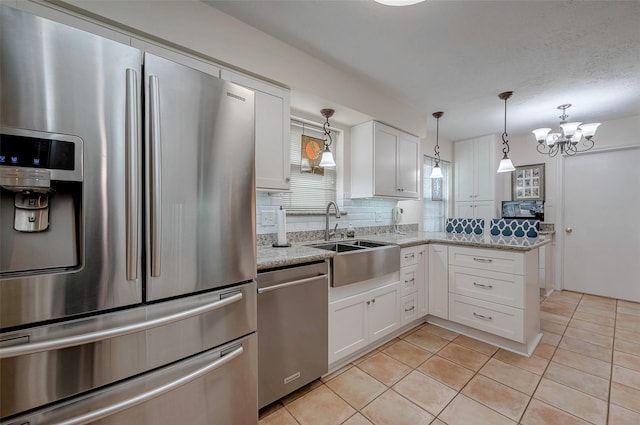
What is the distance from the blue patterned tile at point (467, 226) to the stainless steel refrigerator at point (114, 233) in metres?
2.87

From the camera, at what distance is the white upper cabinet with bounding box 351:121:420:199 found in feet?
8.82

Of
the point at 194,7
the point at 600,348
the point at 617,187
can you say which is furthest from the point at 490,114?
the point at 194,7

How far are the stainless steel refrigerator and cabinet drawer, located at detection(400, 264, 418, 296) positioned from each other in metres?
1.72

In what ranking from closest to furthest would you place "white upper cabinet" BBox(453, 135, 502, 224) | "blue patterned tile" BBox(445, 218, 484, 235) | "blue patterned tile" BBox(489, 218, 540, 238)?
"blue patterned tile" BBox(489, 218, 540, 238), "blue patterned tile" BBox(445, 218, 484, 235), "white upper cabinet" BBox(453, 135, 502, 224)

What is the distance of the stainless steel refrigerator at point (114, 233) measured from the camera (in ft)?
2.45

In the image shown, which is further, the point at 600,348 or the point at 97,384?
the point at 600,348

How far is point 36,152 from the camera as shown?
0.75m

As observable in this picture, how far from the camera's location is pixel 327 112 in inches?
94.8

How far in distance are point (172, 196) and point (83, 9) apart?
1023 millimetres

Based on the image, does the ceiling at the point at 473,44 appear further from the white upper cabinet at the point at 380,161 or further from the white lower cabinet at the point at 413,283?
the white lower cabinet at the point at 413,283

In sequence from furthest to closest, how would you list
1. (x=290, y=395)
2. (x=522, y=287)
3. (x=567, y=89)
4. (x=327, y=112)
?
(x=567, y=89)
(x=327, y=112)
(x=522, y=287)
(x=290, y=395)

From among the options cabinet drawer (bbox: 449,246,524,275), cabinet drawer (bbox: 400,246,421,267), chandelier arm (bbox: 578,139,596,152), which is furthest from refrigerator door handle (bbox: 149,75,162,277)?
chandelier arm (bbox: 578,139,596,152)

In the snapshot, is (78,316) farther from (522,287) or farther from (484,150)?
(484,150)

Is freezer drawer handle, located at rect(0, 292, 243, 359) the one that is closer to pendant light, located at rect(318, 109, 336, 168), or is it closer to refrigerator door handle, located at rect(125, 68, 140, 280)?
refrigerator door handle, located at rect(125, 68, 140, 280)
